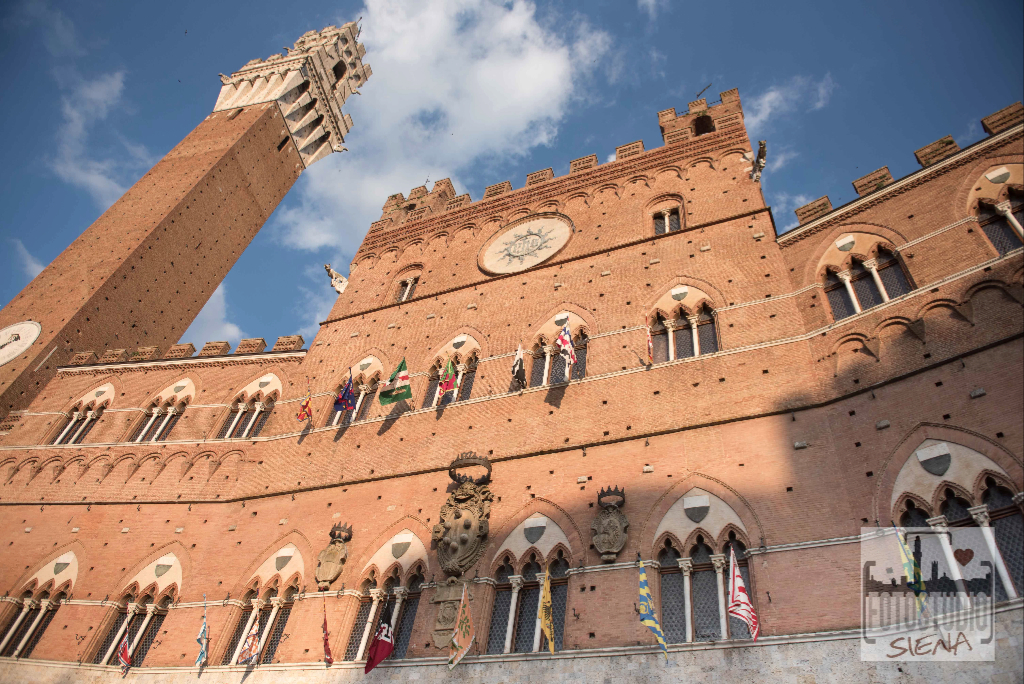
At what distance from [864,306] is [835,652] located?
5.43 m

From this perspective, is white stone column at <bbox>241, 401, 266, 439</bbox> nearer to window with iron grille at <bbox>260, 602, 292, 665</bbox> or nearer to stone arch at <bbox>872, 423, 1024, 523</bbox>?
window with iron grille at <bbox>260, 602, 292, 665</bbox>

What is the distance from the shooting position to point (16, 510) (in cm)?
1502

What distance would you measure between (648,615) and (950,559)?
332cm

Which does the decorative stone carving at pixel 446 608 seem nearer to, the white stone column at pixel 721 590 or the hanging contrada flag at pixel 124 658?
the white stone column at pixel 721 590

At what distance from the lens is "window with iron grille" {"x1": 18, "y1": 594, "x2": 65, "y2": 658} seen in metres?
12.0

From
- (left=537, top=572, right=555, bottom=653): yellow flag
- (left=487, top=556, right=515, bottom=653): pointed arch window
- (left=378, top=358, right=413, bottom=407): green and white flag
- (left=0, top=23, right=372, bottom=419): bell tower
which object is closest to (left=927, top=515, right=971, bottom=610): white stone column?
(left=537, top=572, right=555, bottom=653): yellow flag

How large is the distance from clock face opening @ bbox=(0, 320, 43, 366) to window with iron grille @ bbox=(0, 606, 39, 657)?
9.12m

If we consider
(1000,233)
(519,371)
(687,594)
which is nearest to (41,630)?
(519,371)

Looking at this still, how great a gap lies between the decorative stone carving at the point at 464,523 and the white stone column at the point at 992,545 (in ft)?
20.8

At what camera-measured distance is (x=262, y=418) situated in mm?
15461

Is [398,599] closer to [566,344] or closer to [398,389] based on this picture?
[398,389]

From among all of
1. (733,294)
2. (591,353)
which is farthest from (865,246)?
(591,353)

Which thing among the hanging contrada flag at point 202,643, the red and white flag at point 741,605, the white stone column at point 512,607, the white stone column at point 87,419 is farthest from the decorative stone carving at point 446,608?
the white stone column at point 87,419

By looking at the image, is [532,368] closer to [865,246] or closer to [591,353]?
[591,353]
